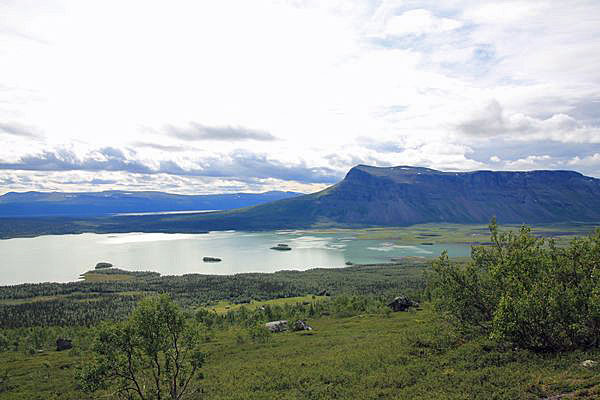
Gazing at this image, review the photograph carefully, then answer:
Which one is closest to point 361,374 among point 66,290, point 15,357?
point 15,357

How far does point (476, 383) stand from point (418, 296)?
263ft

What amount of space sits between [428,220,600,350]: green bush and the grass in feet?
6.55

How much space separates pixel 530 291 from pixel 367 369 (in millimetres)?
19104

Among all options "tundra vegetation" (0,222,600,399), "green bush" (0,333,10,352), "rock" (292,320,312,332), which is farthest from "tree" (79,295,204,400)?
"green bush" (0,333,10,352)

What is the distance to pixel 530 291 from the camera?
99.4 ft

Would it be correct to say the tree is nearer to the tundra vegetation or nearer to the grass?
the tundra vegetation

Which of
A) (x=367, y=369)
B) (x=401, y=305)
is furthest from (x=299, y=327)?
(x=367, y=369)

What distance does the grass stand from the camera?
2873 centimetres

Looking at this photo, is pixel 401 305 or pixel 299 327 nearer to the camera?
pixel 299 327

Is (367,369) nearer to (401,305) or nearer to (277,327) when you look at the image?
(277,327)

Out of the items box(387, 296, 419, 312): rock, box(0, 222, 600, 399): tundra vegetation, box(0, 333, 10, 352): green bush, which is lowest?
box(0, 333, 10, 352): green bush

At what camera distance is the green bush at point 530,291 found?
96.8 ft

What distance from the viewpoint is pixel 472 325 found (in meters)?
38.9

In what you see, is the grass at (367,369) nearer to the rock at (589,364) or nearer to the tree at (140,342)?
the rock at (589,364)
